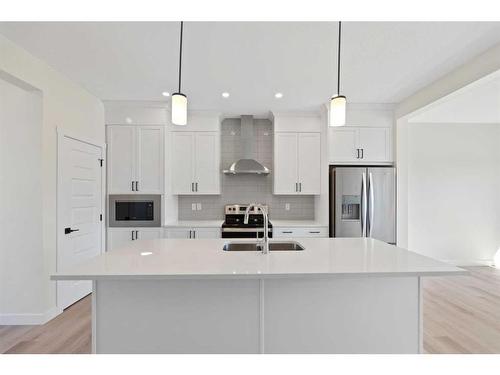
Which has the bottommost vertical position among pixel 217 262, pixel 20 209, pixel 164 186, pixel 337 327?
pixel 337 327

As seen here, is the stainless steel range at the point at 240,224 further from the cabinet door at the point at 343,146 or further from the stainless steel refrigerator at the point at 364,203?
the cabinet door at the point at 343,146

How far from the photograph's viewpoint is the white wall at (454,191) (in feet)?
16.5

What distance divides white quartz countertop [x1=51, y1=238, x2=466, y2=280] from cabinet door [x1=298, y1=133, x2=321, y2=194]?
2174 millimetres

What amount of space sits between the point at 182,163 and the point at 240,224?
1.30 m

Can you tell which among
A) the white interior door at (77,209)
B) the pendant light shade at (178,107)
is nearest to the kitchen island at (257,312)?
the pendant light shade at (178,107)

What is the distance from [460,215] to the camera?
506 cm

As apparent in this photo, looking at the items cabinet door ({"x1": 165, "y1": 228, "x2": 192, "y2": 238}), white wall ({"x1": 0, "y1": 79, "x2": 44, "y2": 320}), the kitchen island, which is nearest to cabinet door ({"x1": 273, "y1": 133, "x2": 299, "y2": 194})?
cabinet door ({"x1": 165, "y1": 228, "x2": 192, "y2": 238})

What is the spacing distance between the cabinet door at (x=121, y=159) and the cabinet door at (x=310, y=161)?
2497 mm

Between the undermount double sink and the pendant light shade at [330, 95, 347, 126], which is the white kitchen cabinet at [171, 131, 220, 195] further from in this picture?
the pendant light shade at [330, 95, 347, 126]

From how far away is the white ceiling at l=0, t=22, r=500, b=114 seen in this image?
7.68 ft

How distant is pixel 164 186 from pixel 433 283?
4099 mm

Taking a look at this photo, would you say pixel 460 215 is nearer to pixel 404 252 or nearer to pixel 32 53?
pixel 404 252

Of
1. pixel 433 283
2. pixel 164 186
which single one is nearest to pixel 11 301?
pixel 164 186
